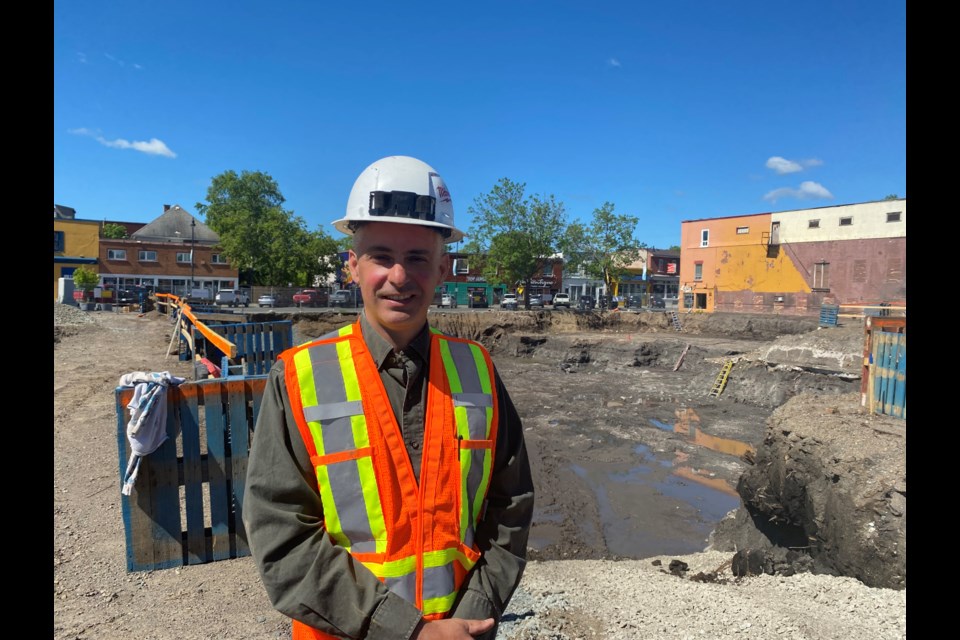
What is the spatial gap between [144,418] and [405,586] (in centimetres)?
298

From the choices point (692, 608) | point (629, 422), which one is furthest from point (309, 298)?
point (692, 608)

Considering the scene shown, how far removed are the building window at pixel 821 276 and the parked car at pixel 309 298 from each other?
4066cm

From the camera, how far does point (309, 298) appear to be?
4391 cm

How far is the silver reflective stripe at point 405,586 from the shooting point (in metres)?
1.60

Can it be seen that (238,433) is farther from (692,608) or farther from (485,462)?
(692,608)

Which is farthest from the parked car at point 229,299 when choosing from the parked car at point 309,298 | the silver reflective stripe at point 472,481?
the silver reflective stripe at point 472,481

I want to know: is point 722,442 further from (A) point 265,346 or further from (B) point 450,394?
(B) point 450,394

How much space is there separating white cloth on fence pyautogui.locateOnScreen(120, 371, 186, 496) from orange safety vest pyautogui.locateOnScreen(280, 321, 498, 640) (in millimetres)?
2624

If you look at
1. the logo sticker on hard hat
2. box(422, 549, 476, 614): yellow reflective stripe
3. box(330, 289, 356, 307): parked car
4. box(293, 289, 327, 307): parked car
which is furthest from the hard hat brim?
box(293, 289, 327, 307): parked car

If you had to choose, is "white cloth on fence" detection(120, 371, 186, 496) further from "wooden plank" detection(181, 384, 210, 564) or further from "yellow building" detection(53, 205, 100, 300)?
"yellow building" detection(53, 205, 100, 300)

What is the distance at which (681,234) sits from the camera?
164 feet

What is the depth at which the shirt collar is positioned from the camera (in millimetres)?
1803

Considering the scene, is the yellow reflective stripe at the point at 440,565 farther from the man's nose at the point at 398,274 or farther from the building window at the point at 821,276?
the building window at the point at 821,276
